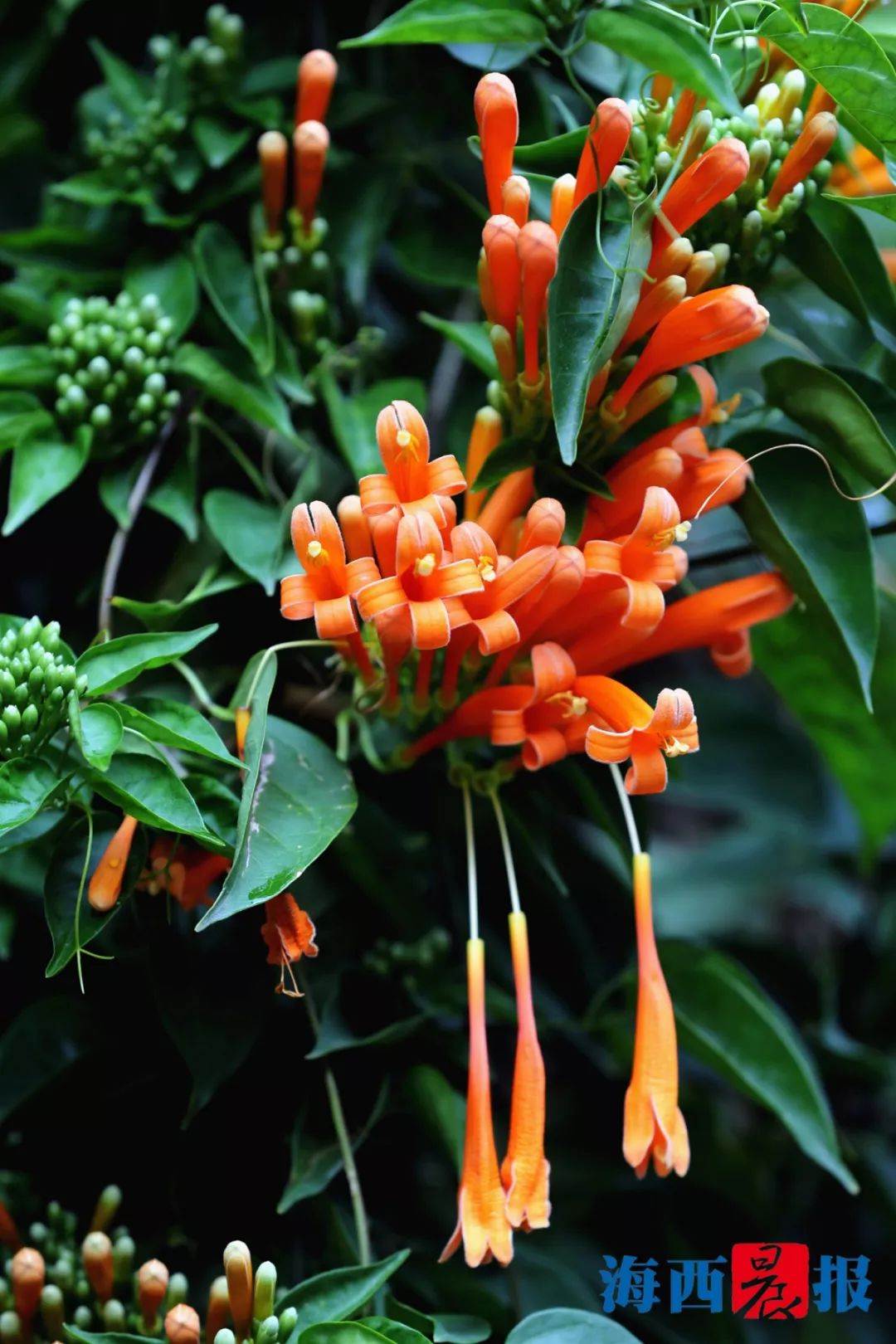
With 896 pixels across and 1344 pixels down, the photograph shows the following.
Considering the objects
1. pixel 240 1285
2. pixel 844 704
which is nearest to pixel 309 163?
pixel 844 704

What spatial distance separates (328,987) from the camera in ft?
3.19

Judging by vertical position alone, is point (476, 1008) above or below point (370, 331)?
below

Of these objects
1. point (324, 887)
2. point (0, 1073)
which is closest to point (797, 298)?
point (324, 887)

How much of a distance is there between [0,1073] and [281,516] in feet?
1.55

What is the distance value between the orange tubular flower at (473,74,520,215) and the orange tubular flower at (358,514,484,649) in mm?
249

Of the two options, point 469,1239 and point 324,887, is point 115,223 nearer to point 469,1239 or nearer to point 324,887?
point 324,887

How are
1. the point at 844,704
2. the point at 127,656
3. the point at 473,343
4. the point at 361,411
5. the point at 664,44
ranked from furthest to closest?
the point at 844,704
the point at 361,411
the point at 473,343
the point at 127,656
the point at 664,44

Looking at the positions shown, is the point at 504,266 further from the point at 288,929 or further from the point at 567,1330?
the point at 567,1330

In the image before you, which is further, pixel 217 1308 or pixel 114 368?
pixel 114 368

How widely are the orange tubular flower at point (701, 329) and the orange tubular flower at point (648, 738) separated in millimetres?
218

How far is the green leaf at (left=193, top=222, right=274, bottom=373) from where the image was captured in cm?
A: 101

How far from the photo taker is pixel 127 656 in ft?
2.70

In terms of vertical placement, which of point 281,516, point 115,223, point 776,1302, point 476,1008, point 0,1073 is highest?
point 115,223

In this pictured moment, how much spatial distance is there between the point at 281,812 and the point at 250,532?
276mm
